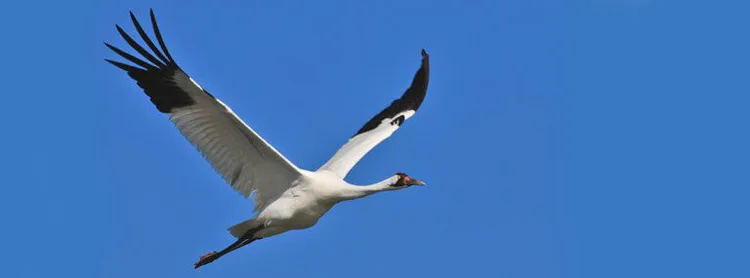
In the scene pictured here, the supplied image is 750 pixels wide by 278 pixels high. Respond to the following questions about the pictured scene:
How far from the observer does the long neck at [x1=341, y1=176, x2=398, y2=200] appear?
2217cm

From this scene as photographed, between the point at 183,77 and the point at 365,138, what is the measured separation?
12.8ft

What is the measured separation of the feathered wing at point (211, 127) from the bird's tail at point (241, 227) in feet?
1.32

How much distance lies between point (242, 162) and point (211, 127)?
0.75 metres

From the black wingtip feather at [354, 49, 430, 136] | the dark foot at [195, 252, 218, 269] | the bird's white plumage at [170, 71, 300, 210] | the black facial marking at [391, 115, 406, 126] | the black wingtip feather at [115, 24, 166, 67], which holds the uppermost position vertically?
the black wingtip feather at [354, 49, 430, 136]

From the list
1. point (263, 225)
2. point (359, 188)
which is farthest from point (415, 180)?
point (263, 225)

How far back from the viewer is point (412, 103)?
84.1ft

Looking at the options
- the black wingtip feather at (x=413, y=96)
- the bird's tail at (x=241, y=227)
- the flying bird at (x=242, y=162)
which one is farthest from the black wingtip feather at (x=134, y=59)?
the black wingtip feather at (x=413, y=96)

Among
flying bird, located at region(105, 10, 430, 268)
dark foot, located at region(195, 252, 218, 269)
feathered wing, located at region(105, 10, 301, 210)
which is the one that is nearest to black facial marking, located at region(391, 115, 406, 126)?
flying bird, located at region(105, 10, 430, 268)

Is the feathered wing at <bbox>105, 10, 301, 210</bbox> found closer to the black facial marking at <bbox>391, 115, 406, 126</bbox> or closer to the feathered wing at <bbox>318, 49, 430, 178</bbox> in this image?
the feathered wing at <bbox>318, 49, 430, 178</bbox>


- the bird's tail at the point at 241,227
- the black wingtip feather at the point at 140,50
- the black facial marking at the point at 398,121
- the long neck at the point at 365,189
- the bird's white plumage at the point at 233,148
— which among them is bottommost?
the bird's tail at the point at 241,227

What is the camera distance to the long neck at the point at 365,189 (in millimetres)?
22172

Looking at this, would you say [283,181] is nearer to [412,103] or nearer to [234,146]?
[234,146]

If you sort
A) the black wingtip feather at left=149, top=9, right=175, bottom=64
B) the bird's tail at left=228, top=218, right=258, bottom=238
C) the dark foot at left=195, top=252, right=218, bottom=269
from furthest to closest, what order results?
the dark foot at left=195, top=252, right=218, bottom=269 < the bird's tail at left=228, top=218, right=258, bottom=238 < the black wingtip feather at left=149, top=9, right=175, bottom=64

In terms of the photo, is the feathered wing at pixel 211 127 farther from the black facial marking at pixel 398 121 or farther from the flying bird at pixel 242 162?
the black facial marking at pixel 398 121
